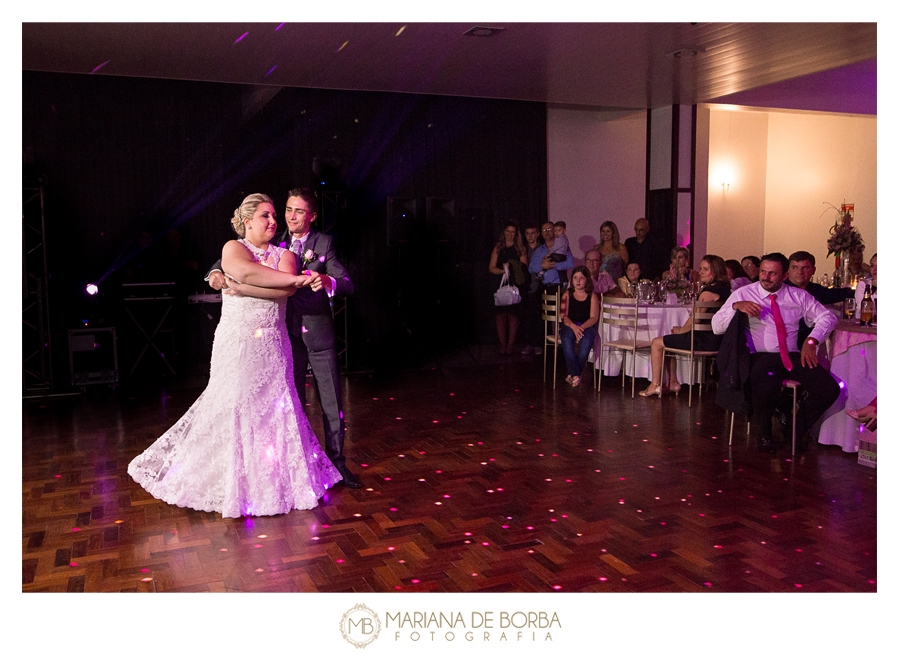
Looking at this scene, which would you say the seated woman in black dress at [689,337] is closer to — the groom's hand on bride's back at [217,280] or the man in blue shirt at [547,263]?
the man in blue shirt at [547,263]

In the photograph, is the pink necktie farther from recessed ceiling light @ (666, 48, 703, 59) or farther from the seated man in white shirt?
recessed ceiling light @ (666, 48, 703, 59)

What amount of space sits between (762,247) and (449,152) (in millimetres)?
6187

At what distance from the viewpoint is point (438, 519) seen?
3.55 m

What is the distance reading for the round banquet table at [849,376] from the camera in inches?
175

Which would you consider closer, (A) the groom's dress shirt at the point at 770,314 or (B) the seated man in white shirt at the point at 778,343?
(B) the seated man in white shirt at the point at 778,343

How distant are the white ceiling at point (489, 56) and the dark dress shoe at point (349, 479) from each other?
11.1ft

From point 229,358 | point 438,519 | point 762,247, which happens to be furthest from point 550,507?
point 762,247

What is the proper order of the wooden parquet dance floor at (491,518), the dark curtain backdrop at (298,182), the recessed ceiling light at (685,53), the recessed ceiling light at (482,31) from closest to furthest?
1. the wooden parquet dance floor at (491,518)
2. the recessed ceiling light at (482,31)
3. the recessed ceiling light at (685,53)
4. the dark curtain backdrop at (298,182)

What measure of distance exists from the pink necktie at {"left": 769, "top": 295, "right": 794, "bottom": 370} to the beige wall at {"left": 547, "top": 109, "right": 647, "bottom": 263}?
5.94 meters

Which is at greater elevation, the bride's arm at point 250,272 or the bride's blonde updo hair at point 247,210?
the bride's blonde updo hair at point 247,210
